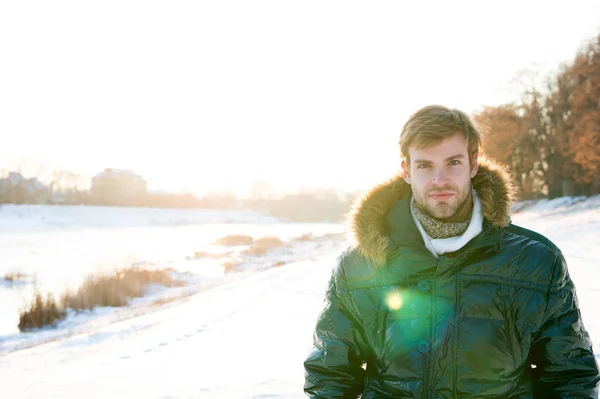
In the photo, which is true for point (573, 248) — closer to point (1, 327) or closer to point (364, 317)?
point (364, 317)

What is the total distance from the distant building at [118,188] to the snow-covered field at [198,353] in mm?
58685

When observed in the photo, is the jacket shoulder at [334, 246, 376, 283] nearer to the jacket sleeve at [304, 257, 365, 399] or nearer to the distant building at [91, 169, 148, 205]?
the jacket sleeve at [304, 257, 365, 399]

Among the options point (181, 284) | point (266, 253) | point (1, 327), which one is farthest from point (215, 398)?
point (266, 253)

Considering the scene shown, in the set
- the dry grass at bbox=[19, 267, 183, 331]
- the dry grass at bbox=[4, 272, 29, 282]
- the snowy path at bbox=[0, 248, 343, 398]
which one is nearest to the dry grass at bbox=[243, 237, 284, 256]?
the dry grass at bbox=[19, 267, 183, 331]

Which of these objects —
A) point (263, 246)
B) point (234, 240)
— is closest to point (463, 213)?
point (263, 246)

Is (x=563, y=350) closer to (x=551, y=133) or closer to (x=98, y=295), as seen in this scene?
(x=98, y=295)

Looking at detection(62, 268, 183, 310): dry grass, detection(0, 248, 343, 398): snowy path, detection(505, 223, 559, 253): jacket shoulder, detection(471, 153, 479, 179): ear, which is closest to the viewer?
detection(505, 223, 559, 253): jacket shoulder

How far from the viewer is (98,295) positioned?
40.3 feet

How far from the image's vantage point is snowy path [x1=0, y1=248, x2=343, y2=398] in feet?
13.9

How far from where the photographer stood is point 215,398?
391cm

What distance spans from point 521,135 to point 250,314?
105 feet

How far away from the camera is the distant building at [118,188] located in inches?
2542

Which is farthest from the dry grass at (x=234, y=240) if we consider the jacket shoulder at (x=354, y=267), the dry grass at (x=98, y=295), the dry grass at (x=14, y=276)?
the jacket shoulder at (x=354, y=267)

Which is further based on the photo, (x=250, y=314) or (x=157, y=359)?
(x=250, y=314)
